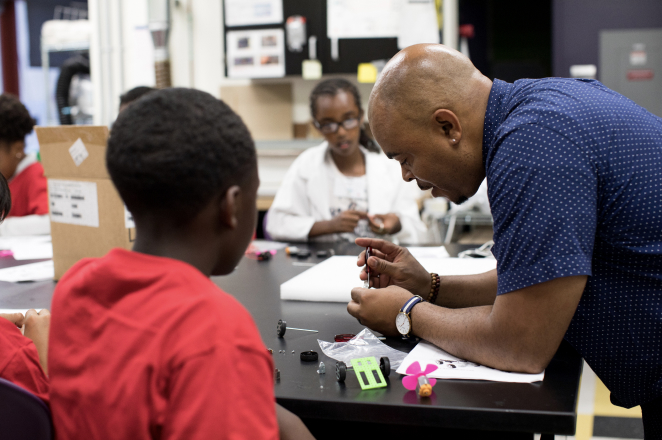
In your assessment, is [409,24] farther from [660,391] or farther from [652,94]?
[660,391]

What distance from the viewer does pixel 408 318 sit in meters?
1.00

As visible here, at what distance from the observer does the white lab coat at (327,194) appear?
245 cm

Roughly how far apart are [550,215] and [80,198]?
1.22 metres

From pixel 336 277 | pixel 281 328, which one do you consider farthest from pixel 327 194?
pixel 281 328

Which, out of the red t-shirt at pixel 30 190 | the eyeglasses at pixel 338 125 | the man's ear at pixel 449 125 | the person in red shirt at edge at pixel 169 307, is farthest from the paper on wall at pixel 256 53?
the person in red shirt at edge at pixel 169 307

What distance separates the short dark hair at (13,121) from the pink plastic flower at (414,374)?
7.56ft

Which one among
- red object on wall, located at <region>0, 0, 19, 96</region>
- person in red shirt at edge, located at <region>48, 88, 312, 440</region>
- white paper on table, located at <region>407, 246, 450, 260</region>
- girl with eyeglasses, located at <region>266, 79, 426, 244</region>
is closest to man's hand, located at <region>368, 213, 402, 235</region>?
girl with eyeglasses, located at <region>266, 79, 426, 244</region>

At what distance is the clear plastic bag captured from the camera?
0.93 metres

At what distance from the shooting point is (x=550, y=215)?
2.68ft

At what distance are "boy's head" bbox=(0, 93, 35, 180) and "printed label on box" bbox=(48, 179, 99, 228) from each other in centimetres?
110

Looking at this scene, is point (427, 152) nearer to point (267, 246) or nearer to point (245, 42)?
point (267, 246)

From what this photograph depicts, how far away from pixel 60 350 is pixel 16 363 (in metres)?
0.22

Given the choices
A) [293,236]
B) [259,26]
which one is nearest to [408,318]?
[293,236]

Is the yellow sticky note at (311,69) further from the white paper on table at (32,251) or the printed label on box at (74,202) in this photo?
the printed label on box at (74,202)
